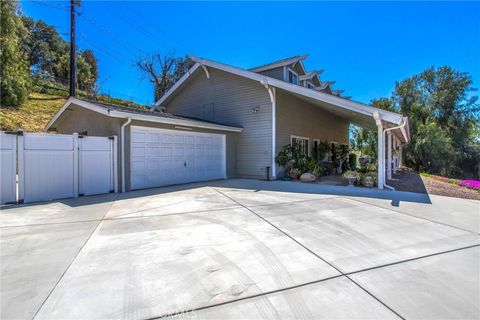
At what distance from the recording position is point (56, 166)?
7.01m

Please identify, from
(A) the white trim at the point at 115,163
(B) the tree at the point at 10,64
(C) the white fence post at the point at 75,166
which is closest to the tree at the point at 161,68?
(B) the tree at the point at 10,64

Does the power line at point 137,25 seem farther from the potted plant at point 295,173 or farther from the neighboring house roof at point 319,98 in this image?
the potted plant at point 295,173

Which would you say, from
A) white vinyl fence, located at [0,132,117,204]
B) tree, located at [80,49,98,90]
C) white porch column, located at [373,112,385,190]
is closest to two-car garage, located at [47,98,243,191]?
white vinyl fence, located at [0,132,117,204]

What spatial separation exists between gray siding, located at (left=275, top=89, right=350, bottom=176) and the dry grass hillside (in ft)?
51.3

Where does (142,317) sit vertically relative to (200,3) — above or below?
below

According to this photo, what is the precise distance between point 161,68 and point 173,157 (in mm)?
21385

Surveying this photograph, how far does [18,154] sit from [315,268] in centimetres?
741

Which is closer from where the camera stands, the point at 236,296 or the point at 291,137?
the point at 236,296

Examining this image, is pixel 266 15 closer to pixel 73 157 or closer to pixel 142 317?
pixel 73 157

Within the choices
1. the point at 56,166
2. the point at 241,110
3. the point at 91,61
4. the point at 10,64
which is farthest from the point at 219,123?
the point at 91,61

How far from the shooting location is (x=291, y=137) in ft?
42.0

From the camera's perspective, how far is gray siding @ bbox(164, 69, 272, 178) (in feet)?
38.8

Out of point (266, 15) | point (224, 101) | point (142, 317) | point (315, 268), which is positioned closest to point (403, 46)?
point (266, 15)

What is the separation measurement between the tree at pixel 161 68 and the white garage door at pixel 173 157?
1911 cm
